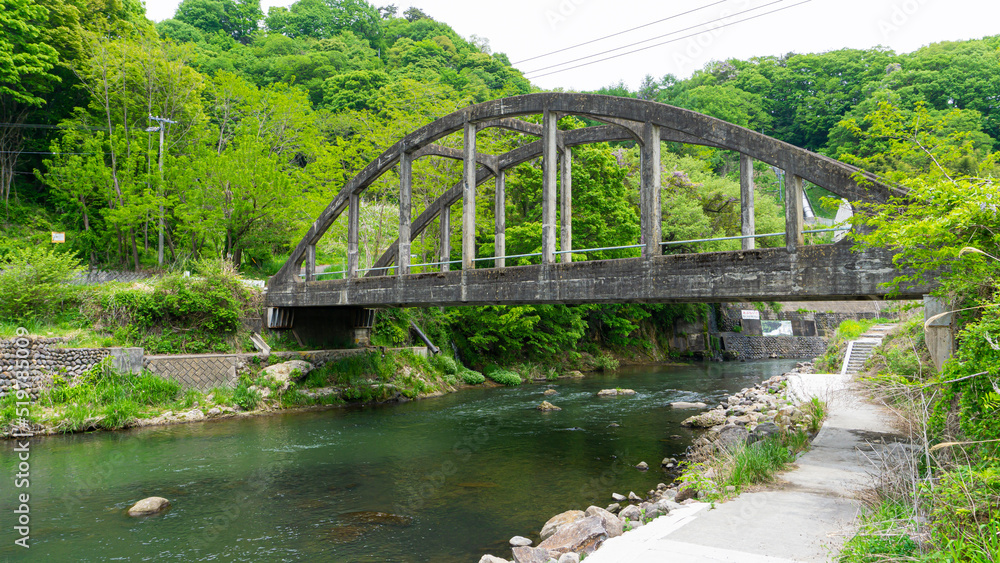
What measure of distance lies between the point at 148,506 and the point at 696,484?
8867 millimetres

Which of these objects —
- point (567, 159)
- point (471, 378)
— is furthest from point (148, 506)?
point (471, 378)

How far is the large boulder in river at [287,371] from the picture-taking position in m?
21.8

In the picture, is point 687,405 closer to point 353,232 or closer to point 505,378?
point 505,378

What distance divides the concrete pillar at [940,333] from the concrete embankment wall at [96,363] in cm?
1968

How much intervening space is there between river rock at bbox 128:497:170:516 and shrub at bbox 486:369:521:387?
19782 millimetres

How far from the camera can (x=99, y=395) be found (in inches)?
690

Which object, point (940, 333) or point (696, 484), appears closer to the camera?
point (696, 484)

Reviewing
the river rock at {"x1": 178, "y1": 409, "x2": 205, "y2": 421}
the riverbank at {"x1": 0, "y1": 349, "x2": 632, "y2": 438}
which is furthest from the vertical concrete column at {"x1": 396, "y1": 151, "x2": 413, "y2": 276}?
the river rock at {"x1": 178, "y1": 409, "x2": 205, "y2": 421}

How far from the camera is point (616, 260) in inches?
555

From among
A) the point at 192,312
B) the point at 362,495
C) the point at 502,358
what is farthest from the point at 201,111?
the point at 362,495

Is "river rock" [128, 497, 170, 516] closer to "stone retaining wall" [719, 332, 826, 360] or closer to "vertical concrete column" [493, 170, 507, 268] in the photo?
"vertical concrete column" [493, 170, 507, 268]

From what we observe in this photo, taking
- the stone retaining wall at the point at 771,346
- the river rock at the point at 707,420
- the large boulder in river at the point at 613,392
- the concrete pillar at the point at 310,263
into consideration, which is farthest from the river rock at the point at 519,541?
the stone retaining wall at the point at 771,346

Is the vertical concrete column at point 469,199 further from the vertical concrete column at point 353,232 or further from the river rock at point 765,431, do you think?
the river rock at point 765,431

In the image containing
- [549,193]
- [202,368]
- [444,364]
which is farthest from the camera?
[444,364]
